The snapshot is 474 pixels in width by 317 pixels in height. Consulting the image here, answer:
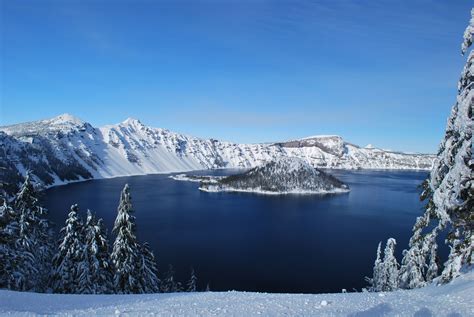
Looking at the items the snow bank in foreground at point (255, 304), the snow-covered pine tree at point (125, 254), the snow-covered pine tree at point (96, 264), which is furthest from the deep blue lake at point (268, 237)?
the snow-covered pine tree at point (96, 264)

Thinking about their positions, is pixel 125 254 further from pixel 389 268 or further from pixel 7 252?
pixel 389 268

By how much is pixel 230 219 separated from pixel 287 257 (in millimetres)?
45634

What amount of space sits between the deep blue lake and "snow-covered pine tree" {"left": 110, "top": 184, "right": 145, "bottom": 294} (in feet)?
72.0

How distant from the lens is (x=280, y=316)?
10.8 metres

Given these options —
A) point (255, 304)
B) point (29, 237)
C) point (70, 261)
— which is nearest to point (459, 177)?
point (255, 304)

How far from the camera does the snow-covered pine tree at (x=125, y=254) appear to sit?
27.8m

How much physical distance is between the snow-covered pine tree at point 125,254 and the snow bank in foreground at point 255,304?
1419 cm

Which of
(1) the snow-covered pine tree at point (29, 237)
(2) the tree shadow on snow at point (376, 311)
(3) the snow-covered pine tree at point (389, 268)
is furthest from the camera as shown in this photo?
(3) the snow-covered pine tree at point (389, 268)

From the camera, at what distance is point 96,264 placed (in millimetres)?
27219

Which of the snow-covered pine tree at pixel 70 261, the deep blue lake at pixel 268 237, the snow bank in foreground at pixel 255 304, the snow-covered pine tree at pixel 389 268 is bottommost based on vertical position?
the deep blue lake at pixel 268 237

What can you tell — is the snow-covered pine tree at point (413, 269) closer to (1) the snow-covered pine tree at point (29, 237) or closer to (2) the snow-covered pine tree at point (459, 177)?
(2) the snow-covered pine tree at point (459, 177)

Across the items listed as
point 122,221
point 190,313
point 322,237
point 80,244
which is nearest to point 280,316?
point 190,313

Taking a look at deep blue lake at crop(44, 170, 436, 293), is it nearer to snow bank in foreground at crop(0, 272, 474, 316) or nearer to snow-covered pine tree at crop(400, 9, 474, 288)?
snow-covered pine tree at crop(400, 9, 474, 288)

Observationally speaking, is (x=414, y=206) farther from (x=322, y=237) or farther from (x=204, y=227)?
(x=204, y=227)
